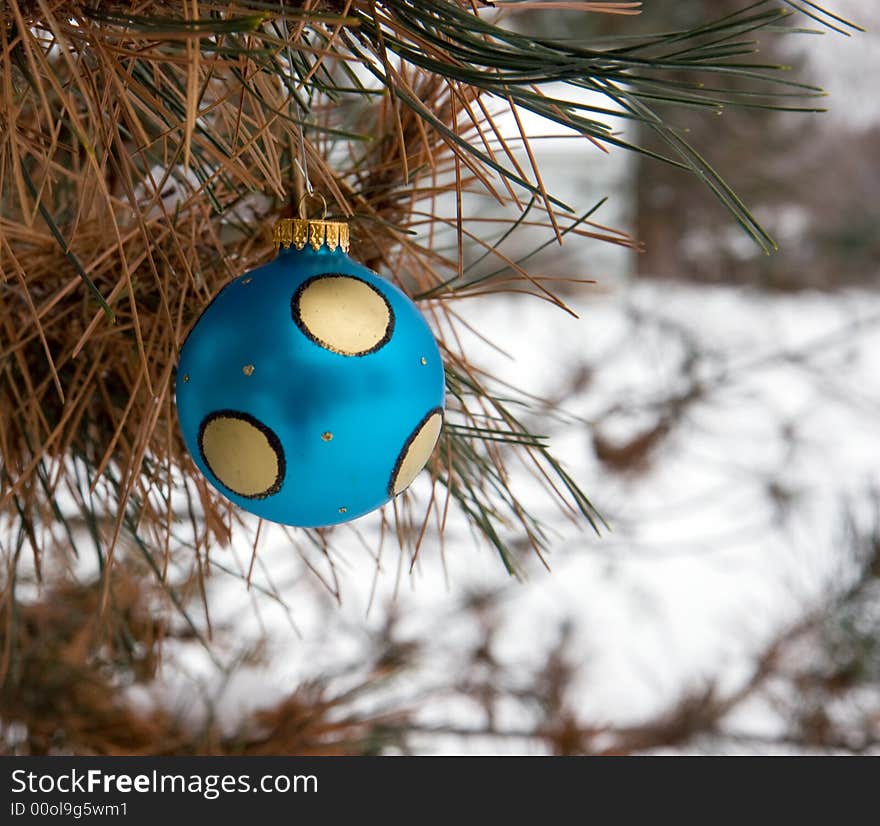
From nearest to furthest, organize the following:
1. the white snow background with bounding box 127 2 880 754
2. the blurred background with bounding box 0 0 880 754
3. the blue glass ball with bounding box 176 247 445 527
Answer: the blue glass ball with bounding box 176 247 445 527 < the blurred background with bounding box 0 0 880 754 < the white snow background with bounding box 127 2 880 754

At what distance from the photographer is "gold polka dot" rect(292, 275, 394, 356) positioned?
0.27 meters

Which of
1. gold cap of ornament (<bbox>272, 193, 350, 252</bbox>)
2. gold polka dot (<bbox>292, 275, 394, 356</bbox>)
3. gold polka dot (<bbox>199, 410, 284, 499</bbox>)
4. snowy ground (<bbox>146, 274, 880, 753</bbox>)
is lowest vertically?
gold polka dot (<bbox>199, 410, 284, 499</bbox>)

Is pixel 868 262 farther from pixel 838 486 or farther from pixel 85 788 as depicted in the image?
pixel 85 788

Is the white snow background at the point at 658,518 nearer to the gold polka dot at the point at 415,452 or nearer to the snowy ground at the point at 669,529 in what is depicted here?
the snowy ground at the point at 669,529

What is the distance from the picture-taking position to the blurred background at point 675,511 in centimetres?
109

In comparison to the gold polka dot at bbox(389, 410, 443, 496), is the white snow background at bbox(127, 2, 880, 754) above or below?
above

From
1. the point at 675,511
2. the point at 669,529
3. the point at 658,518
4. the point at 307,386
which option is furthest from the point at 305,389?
the point at 669,529

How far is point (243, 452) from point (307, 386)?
0.03 meters

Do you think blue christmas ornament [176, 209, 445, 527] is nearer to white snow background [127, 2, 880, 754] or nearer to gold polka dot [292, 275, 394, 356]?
gold polka dot [292, 275, 394, 356]

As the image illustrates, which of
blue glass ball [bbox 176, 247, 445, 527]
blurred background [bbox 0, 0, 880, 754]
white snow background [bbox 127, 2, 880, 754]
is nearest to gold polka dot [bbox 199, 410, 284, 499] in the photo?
blue glass ball [bbox 176, 247, 445, 527]

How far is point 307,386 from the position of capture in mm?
266

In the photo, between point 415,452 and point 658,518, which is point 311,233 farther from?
point 658,518

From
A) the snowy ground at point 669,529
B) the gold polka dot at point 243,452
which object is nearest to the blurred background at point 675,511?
the snowy ground at point 669,529

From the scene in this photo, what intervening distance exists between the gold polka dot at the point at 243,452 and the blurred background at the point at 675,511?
434mm
